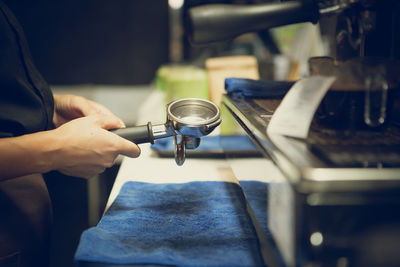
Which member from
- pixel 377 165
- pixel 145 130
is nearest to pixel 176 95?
pixel 145 130

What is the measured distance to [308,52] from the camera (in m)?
1.59

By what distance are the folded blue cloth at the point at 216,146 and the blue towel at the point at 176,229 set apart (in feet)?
0.29

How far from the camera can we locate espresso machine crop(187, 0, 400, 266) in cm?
40

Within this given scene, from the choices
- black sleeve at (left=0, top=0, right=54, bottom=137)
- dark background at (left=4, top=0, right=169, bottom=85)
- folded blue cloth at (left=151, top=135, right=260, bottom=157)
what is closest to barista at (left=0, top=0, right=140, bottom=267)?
black sleeve at (left=0, top=0, right=54, bottom=137)

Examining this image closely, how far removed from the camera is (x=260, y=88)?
0.86 meters

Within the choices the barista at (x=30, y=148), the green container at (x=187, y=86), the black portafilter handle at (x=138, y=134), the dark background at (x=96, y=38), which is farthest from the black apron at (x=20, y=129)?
the dark background at (x=96, y=38)

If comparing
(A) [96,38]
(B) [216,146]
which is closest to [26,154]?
(B) [216,146]

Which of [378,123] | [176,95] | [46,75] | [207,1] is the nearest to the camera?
[378,123]

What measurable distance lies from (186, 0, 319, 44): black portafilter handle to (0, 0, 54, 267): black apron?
380 millimetres

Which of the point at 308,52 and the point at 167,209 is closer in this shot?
the point at 167,209

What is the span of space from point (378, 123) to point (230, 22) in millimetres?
305

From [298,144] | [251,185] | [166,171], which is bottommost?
[166,171]

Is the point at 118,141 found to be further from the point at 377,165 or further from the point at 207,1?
the point at 377,165

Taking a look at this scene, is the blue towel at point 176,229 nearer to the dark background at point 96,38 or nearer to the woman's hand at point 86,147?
the woman's hand at point 86,147
